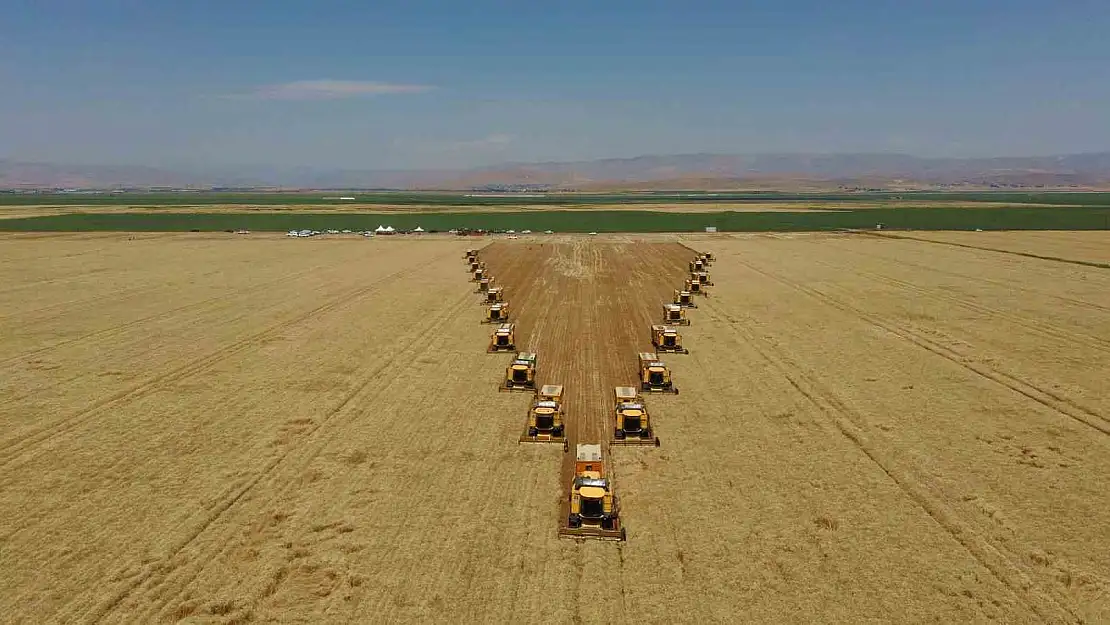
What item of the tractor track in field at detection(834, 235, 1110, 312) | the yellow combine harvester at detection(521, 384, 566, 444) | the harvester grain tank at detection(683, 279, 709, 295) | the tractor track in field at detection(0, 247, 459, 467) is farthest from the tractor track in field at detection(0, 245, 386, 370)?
the tractor track in field at detection(834, 235, 1110, 312)

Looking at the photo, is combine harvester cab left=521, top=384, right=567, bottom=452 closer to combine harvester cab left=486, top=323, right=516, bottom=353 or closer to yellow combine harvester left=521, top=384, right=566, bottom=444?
yellow combine harvester left=521, top=384, right=566, bottom=444

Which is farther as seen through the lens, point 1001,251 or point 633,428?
point 1001,251

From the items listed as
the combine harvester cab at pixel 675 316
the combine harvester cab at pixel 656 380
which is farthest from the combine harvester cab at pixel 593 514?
the combine harvester cab at pixel 675 316

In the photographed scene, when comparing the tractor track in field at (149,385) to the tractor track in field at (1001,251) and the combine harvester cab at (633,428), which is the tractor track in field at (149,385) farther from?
the tractor track in field at (1001,251)

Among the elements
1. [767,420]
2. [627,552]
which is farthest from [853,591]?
[767,420]

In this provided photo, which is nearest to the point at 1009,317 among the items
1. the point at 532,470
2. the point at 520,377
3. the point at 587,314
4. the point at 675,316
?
the point at 675,316

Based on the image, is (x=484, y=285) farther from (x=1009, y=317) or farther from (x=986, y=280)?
(x=986, y=280)

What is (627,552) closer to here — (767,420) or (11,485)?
(767,420)
